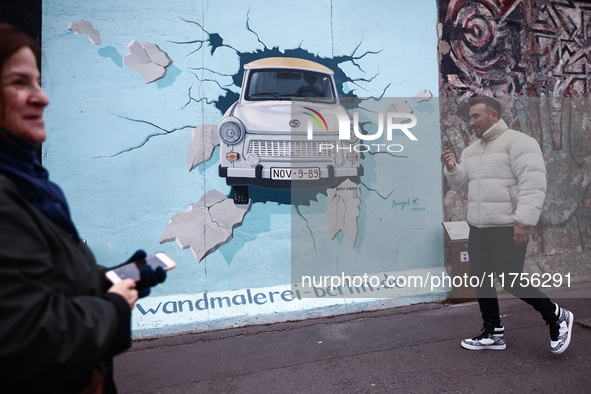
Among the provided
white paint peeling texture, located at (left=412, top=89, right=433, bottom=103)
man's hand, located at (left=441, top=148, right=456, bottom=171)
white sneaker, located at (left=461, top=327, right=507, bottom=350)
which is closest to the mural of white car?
white paint peeling texture, located at (left=412, top=89, right=433, bottom=103)

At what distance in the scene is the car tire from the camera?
4914mm

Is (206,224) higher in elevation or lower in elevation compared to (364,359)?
higher

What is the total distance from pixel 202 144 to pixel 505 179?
3.18 meters

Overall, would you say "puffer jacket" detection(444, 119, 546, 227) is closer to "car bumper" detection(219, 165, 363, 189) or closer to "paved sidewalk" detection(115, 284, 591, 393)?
"paved sidewalk" detection(115, 284, 591, 393)

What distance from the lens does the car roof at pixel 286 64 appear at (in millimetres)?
4971

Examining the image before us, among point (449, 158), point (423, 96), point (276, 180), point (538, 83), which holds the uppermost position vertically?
point (538, 83)

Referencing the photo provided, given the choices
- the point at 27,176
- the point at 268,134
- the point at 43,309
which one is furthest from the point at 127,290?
the point at 268,134

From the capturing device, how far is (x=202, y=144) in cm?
480

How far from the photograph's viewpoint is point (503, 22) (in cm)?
603

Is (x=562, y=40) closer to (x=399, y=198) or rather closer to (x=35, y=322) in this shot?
(x=399, y=198)

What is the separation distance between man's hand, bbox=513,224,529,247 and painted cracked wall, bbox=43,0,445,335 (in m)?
2.00

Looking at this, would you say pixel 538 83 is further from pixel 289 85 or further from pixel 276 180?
pixel 276 180
